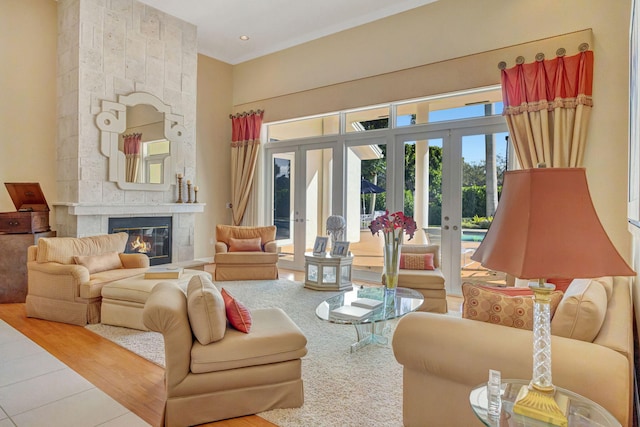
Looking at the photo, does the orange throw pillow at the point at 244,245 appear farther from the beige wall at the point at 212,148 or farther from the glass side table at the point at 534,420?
the glass side table at the point at 534,420

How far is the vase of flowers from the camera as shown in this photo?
3320 mm

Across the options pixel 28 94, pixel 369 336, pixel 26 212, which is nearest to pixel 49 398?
pixel 369 336

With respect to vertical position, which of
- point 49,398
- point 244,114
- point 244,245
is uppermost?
point 244,114

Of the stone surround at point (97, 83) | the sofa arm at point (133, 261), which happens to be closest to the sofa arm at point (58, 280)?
the sofa arm at point (133, 261)

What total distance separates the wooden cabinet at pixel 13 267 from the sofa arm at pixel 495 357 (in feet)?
16.0

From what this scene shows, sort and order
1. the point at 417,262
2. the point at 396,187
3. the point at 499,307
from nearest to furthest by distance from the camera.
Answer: the point at 499,307 < the point at 417,262 < the point at 396,187

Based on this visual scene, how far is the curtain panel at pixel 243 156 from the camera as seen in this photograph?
290 inches

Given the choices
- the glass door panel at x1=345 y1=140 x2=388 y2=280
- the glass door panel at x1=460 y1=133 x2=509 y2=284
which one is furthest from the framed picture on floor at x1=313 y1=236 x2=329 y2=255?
the glass door panel at x1=460 y1=133 x2=509 y2=284

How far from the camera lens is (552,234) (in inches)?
44.6

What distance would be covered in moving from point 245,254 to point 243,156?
253cm

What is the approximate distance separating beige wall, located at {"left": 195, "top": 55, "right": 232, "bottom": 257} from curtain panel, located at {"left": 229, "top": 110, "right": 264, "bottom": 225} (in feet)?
0.62

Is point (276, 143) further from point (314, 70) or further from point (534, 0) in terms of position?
point (534, 0)

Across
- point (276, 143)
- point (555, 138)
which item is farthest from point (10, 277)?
point (555, 138)

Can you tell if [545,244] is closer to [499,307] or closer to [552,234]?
[552,234]
